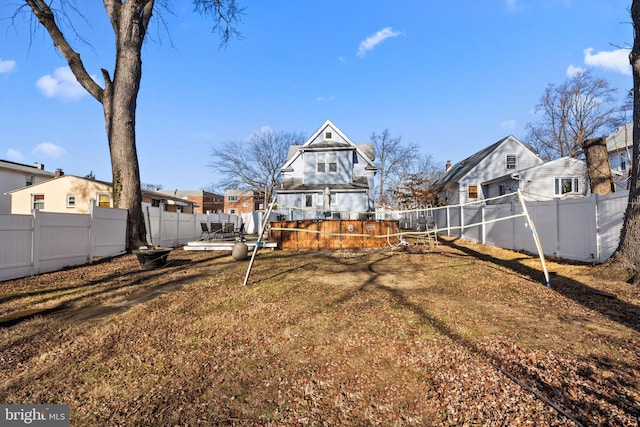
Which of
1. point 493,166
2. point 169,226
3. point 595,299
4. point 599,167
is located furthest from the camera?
point 493,166

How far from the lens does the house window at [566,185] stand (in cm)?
2223

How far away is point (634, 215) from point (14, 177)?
149 ft

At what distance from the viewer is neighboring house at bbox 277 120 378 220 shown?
72.9ft

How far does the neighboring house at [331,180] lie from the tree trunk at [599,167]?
1370 centimetres

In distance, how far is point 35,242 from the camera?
25.7 ft

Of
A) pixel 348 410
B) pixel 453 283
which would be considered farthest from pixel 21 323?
pixel 453 283

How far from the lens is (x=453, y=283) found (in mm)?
6473

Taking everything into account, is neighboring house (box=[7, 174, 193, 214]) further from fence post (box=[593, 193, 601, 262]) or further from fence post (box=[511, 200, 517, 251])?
fence post (box=[593, 193, 601, 262])

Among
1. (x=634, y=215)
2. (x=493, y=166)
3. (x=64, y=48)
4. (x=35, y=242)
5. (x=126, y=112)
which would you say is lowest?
(x=35, y=242)

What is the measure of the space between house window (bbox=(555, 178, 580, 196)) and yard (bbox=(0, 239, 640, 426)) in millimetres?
20957

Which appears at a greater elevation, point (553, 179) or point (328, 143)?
point (328, 143)

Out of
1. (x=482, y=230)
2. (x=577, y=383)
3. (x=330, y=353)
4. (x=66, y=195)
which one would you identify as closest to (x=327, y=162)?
(x=482, y=230)

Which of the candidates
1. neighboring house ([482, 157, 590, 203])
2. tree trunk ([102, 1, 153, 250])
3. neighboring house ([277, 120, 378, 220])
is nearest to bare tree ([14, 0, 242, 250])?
tree trunk ([102, 1, 153, 250])

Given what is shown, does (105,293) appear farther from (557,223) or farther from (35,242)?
(557,223)
